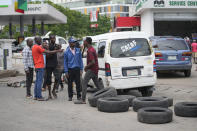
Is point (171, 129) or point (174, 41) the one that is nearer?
point (171, 129)

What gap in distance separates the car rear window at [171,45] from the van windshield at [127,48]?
5.99 metres

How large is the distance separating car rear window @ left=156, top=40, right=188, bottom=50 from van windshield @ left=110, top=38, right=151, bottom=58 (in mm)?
5991

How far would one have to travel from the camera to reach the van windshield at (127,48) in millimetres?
10633

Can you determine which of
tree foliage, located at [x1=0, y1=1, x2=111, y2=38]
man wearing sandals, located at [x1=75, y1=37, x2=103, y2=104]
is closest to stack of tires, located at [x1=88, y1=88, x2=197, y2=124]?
man wearing sandals, located at [x1=75, y1=37, x2=103, y2=104]

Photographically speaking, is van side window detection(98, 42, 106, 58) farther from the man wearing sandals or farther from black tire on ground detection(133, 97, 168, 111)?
black tire on ground detection(133, 97, 168, 111)

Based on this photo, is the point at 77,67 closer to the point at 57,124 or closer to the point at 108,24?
the point at 57,124

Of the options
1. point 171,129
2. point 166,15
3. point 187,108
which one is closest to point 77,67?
point 187,108

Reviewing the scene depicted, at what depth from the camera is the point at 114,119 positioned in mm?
7875

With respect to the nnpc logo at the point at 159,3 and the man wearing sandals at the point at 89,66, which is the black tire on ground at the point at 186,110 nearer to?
the man wearing sandals at the point at 89,66

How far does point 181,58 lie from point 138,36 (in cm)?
610

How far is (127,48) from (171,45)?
647 centimetres

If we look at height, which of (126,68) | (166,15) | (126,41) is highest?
(166,15)

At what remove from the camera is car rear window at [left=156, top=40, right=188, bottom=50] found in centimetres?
1662

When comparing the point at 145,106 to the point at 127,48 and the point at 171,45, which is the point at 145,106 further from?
the point at 171,45
